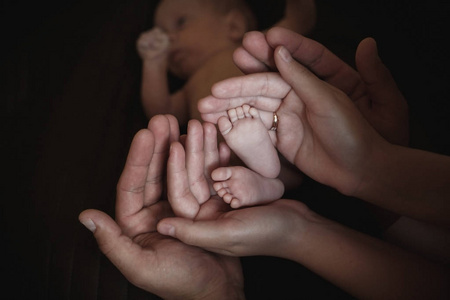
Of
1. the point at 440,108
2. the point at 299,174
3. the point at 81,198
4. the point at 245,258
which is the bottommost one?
the point at 245,258

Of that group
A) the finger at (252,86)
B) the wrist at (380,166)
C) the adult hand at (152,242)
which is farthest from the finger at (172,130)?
the wrist at (380,166)

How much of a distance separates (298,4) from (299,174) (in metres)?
0.59

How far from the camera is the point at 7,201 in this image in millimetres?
901

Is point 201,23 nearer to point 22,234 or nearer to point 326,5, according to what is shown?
point 326,5

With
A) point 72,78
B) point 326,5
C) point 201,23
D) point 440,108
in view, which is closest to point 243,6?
point 201,23

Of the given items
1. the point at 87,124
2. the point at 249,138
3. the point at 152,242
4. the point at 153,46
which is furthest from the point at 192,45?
the point at 152,242

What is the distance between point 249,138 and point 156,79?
63 centimetres

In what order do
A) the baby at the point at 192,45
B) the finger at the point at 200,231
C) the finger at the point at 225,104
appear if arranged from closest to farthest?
the finger at the point at 200,231, the finger at the point at 225,104, the baby at the point at 192,45

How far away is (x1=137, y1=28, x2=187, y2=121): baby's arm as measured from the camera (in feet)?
3.64

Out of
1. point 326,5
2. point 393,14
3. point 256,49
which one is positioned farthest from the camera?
point 326,5

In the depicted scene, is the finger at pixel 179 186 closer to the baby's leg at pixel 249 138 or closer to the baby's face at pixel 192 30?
the baby's leg at pixel 249 138

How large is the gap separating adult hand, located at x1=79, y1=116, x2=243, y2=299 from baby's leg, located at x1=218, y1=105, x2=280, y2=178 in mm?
112

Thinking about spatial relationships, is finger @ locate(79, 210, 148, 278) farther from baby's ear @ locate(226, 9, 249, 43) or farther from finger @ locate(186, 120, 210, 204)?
baby's ear @ locate(226, 9, 249, 43)

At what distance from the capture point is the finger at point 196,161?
0.59 m
